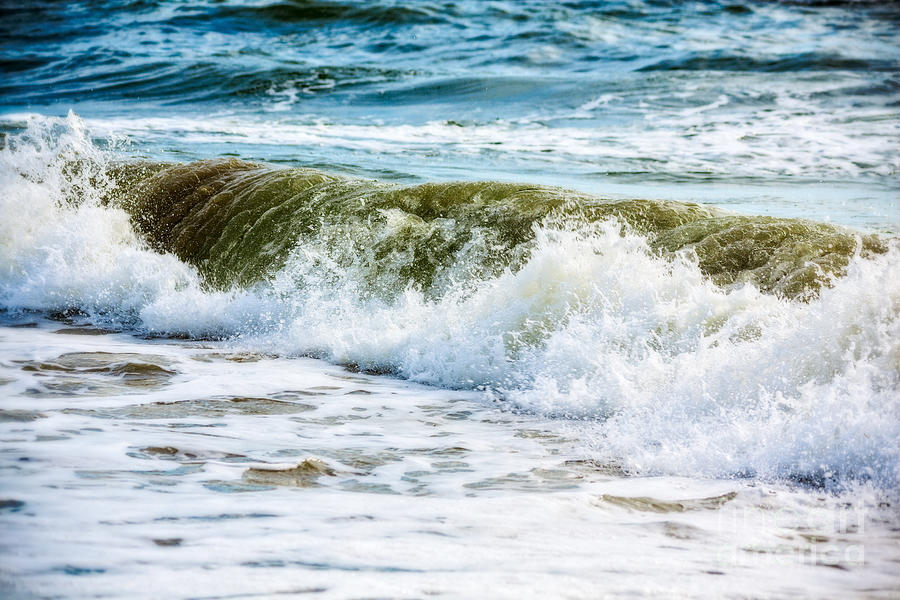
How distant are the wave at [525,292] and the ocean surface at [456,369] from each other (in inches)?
0.8

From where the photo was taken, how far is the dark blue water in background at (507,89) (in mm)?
10273

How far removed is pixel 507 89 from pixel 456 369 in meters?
12.1

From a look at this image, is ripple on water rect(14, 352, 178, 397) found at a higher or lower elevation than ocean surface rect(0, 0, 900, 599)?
lower

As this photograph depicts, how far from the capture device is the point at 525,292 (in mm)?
5562

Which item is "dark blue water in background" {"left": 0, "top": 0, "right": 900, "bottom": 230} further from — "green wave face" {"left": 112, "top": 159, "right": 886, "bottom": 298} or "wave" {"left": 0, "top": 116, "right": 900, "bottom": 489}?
"wave" {"left": 0, "top": 116, "right": 900, "bottom": 489}

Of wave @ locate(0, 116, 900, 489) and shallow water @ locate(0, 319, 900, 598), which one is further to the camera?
wave @ locate(0, 116, 900, 489)

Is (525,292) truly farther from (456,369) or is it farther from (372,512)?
(372,512)

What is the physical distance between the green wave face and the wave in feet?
0.06

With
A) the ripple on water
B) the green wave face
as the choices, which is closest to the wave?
the green wave face

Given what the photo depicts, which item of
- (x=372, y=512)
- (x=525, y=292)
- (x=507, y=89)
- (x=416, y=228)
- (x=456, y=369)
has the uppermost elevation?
(x=507, y=89)

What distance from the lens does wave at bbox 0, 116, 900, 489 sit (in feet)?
13.3

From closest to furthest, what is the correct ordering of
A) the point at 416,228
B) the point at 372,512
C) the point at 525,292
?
the point at 372,512 → the point at 525,292 → the point at 416,228

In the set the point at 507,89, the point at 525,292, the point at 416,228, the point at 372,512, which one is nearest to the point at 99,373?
the point at 416,228

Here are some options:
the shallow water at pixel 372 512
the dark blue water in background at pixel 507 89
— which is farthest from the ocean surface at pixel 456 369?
the dark blue water in background at pixel 507 89
